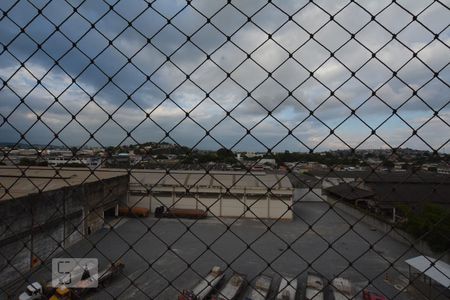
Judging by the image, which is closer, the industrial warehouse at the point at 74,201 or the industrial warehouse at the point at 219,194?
the industrial warehouse at the point at 74,201

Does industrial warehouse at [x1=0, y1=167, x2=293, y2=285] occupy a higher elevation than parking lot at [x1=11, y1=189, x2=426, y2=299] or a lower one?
higher

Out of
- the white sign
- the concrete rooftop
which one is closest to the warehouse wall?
the concrete rooftop

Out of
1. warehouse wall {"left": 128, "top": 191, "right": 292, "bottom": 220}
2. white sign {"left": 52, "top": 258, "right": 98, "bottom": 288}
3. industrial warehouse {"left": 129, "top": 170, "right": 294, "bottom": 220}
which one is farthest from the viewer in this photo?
warehouse wall {"left": 128, "top": 191, "right": 292, "bottom": 220}

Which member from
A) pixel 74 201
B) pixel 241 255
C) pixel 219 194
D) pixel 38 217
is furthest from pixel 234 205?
pixel 241 255

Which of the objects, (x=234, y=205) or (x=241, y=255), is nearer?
(x=241, y=255)

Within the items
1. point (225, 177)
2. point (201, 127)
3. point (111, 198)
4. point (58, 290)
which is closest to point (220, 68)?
point (201, 127)

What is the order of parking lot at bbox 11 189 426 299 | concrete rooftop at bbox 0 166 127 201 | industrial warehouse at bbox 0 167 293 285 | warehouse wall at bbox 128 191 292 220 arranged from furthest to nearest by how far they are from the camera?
warehouse wall at bbox 128 191 292 220 < concrete rooftop at bbox 0 166 127 201 < parking lot at bbox 11 189 426 299 < industrial warehouse at bbox 0 167 293 285

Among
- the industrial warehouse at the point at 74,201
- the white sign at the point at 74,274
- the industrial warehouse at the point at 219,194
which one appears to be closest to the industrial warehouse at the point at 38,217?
the industrial warehouse at the point at 74,201

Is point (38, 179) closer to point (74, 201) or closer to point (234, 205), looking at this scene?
point (74, 201)

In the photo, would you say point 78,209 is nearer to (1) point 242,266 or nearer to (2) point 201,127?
(1) point 242,266

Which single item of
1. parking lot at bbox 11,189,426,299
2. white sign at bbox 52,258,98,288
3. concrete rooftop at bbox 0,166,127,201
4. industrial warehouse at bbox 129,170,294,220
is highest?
concrete rooftop at bbox 0,166,127,201

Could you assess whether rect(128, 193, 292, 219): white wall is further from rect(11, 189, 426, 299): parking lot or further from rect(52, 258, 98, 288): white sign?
rect(52, 258, 98, 288): white sign

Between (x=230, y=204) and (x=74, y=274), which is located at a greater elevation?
(x=230, y=204)

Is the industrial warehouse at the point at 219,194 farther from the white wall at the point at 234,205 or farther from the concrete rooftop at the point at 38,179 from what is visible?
the concrete rooftop at the point at 38,179
